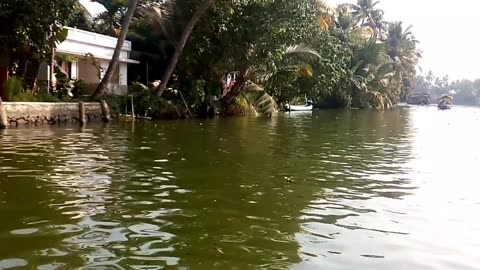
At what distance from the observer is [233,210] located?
6.97 m

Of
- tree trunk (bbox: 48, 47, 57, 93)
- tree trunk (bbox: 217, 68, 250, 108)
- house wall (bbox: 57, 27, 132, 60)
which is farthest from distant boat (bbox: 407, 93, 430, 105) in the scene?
tree trunk (bbox: 48, 47, 57, 93)

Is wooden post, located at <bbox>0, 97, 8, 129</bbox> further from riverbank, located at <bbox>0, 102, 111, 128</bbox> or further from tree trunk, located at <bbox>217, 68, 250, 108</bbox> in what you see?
tree trunk, located at <bbox>217, 68, 250, 108</bbox>

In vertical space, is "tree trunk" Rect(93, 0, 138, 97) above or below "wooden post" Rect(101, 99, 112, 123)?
above

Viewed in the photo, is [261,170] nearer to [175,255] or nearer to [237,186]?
[237,186]

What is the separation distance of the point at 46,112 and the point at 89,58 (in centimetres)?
892

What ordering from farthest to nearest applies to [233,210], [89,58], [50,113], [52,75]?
[89,58] → [52,75] → [50,113] → [233,210]

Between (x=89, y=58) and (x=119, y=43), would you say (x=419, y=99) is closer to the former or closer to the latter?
(x=89, y=58)

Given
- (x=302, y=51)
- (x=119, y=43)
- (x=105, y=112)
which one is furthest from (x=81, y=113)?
(x=302, y=51)

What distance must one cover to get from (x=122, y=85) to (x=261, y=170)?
77.8 feet

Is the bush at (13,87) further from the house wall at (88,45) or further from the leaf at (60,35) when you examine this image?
the house wall at (88,45)

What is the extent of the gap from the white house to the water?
16794 mm

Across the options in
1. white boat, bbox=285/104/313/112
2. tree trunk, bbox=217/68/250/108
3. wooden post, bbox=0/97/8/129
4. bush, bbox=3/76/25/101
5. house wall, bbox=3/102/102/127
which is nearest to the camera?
wooden post, bbox=0/97/8/129

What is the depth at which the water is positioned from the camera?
503cm

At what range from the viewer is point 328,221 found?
647 cm
